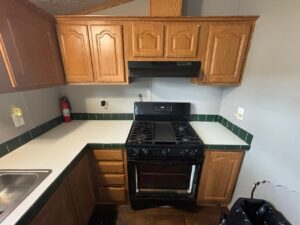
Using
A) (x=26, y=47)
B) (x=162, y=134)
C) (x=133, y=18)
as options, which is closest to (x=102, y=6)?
(x=133, y=18)

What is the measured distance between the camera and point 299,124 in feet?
3.16

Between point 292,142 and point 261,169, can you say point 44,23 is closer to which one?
point 292,142

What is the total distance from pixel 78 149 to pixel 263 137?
1.62 metres

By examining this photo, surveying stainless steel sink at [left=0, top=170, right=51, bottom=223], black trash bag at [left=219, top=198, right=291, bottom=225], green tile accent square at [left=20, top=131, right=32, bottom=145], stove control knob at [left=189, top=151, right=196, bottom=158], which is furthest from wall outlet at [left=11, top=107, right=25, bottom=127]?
black trash bag at [left=219, top=198, right=291, bottom=225]

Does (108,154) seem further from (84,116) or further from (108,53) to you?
(108,53)

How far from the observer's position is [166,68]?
145 cm

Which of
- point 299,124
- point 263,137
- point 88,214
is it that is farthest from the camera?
point 88,214

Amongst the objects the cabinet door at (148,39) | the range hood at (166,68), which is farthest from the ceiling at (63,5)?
the range hood at (166,68)

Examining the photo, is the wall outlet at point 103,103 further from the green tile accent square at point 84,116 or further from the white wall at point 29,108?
the white wall at point 29,108

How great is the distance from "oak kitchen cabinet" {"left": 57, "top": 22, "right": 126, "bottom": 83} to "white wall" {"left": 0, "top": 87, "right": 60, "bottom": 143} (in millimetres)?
Result: 376

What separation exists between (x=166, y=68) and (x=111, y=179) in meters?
1.31

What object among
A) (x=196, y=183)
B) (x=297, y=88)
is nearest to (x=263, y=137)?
(x=297, y=88)

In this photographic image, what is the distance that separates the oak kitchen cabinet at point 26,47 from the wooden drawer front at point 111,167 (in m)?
0.94

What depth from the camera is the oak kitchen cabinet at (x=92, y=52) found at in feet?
4.63
